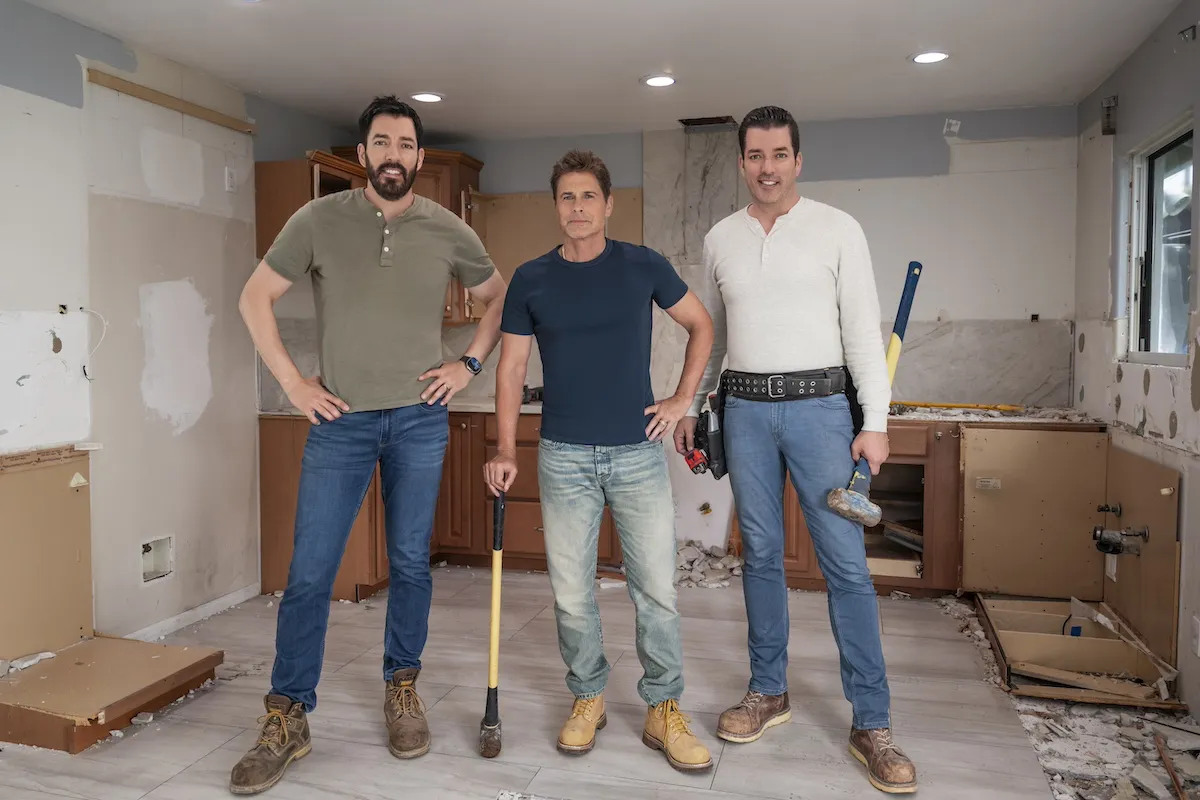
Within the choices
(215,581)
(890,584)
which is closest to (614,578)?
(890,584)

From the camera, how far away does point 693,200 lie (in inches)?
193

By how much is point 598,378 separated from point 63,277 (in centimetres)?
210

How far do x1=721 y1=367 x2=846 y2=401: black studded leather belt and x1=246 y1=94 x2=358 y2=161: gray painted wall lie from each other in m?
2.88

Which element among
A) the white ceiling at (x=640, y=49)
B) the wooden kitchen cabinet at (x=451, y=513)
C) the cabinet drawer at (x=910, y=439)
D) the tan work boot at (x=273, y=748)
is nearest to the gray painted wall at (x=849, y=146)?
the white ceiling at (x=640, y=49)

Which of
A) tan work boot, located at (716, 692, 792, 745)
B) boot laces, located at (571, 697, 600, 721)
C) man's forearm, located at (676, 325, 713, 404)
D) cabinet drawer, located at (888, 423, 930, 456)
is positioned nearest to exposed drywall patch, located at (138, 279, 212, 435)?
boot laces, located at (571, 697, 600, 721)

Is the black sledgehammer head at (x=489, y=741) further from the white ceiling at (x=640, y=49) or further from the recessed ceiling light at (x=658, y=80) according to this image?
the recessed ceiling light at (x=658, y=80)

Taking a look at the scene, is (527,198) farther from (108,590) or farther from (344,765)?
(344,765)

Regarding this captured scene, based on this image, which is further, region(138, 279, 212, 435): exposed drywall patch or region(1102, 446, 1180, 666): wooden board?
region(138, 279, 212, 435): exposed drywall patch

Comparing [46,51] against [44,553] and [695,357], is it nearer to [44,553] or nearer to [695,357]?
[44,553]

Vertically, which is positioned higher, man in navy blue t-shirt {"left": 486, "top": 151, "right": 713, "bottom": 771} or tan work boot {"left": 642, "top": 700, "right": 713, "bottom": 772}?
man in navy blue t-shirt {"left": 486, "top": 151, "right": 713, "bottom": 771}

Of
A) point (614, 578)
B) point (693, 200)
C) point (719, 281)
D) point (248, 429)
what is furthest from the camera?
point (693, 200)

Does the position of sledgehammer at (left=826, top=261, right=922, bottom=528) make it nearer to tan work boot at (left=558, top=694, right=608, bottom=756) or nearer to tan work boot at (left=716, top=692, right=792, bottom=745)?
tan work boot at (left=716, top=692, right=792, bottom=745)

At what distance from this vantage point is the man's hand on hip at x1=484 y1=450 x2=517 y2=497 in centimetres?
244

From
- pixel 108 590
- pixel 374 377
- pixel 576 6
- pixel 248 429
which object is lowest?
pixel 108 590
